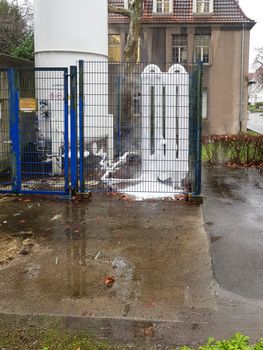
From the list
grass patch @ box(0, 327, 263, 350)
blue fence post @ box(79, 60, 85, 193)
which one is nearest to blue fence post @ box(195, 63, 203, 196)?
blue fence post @ box(79, 60, 85, 193)

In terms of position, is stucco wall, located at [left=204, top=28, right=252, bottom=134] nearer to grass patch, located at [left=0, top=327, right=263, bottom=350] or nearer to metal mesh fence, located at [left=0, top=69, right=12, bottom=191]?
metal mesh fence, located at [left=0, top=69, right=12, bottom=191]

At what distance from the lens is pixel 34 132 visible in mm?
9234

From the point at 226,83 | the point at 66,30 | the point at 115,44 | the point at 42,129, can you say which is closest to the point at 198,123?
the point at 42,129

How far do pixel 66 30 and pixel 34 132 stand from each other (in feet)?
9.12

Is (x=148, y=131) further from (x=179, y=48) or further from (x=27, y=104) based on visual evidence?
(x=179, y=48)

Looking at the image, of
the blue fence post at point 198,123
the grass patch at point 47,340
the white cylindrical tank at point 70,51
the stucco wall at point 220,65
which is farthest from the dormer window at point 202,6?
the grass patch at point 47,340

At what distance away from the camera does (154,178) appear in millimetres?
9062

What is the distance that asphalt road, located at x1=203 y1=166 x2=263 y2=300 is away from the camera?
476cm

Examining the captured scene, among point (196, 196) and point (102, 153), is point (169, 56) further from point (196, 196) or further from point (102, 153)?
point (196, 196)

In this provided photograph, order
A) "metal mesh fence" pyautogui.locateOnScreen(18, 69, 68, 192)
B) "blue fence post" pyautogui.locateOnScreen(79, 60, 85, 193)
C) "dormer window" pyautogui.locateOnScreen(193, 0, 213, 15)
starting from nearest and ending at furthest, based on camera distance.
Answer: "blue fence post" pyautogui.locateOnScreen(79, 60, 85, 193)
"metal mesh fence" pyautogui.locateOnScreen(18, 69, 68, 192)
"dormer window" pyautogui.locateOnScreen(193, 0, 213, 15)

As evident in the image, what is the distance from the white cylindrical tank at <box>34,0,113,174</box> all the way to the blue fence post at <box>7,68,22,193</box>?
99cm

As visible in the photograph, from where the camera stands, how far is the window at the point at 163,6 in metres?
27.8

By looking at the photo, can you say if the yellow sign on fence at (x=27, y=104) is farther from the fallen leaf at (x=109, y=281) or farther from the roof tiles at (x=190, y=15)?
the roof tiles at (x=190, y=15)

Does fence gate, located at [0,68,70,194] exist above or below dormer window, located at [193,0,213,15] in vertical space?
below
